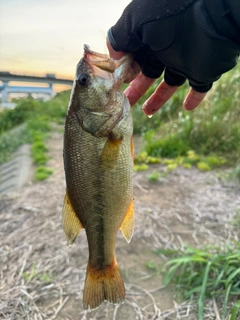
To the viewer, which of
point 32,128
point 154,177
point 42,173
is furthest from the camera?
point 32,128

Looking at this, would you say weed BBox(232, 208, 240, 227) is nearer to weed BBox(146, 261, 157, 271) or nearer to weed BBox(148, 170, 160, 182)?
weed BBox(146, 261, 157, 271)

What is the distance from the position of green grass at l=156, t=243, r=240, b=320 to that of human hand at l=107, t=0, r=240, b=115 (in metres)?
1.58

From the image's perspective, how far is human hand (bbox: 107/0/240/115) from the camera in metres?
1.80

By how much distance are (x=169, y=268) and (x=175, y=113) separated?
5.30m

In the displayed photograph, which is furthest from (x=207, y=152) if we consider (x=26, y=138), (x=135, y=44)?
(x=26, y=138)

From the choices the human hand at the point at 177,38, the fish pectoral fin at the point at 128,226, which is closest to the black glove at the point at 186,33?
the human hand at the point at 177,38

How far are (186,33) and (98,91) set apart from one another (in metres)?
0.48

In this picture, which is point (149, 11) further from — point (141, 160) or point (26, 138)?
point (26, 138)

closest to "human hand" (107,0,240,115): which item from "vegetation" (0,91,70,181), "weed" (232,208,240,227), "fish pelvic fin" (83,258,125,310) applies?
"fish pelvic fin" (83,258,125,310)

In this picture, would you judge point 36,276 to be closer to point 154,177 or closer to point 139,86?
point 139,86

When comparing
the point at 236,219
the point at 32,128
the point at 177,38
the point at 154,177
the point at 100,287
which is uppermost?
the point at 177,38

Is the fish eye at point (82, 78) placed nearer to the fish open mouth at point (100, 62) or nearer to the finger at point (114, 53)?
the fish open mouth at point (100, 62)

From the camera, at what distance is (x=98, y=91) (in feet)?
6.49

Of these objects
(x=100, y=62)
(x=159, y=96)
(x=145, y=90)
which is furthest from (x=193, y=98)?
(x=100, y=62)
